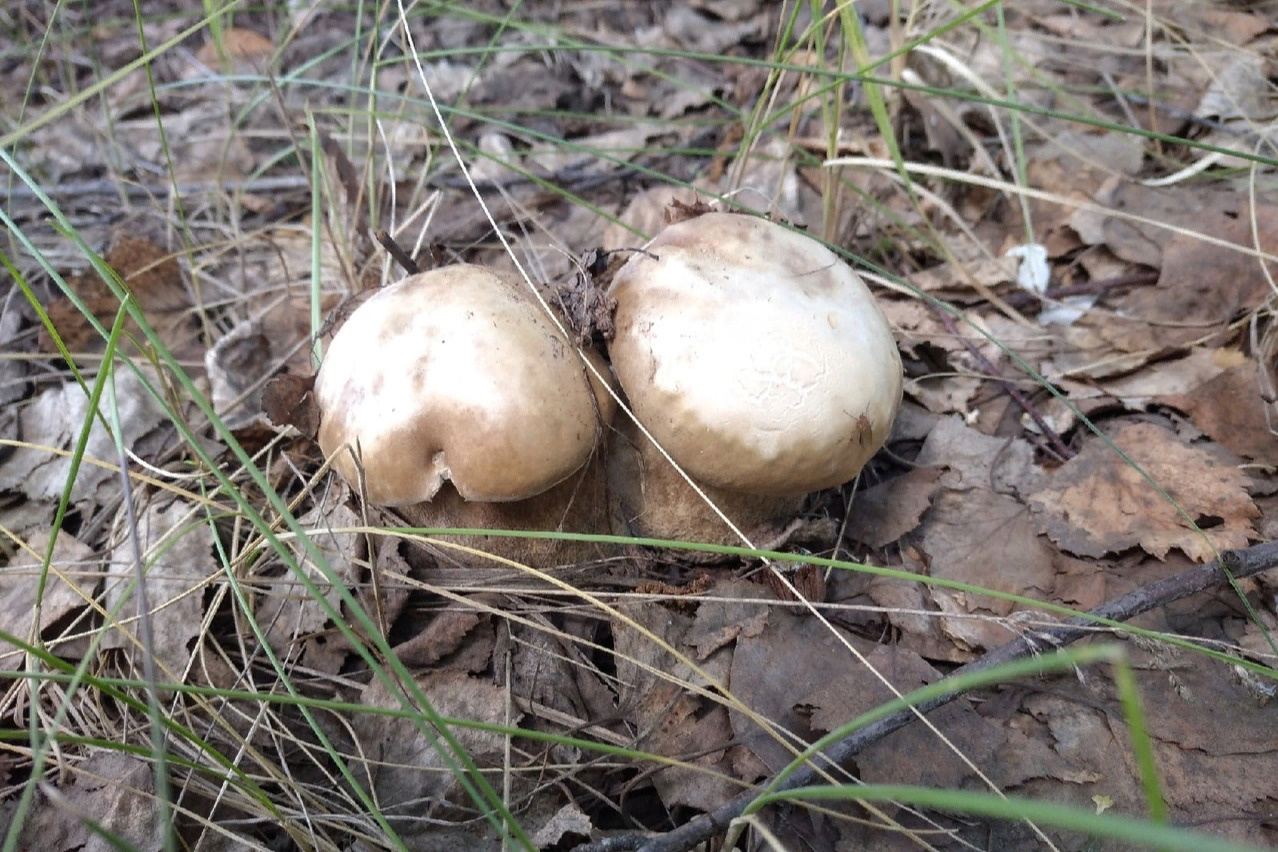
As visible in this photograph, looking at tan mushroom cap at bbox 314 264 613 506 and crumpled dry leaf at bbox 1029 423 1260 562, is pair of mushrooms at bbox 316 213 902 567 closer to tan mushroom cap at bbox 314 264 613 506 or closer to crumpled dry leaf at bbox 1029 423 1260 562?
tan mushroom cap at bbox 314 264 613 506

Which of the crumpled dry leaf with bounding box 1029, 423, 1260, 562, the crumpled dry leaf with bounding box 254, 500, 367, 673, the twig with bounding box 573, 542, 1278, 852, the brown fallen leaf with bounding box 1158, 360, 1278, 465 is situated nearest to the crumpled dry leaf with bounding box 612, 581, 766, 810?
the twig with bounding box 573, 542, 1278, 852

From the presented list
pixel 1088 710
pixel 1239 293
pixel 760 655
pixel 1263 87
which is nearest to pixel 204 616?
pixel 760 655

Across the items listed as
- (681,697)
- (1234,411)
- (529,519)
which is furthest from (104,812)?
(1234,411)

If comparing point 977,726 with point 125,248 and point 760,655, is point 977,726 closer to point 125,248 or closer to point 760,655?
point 760,655

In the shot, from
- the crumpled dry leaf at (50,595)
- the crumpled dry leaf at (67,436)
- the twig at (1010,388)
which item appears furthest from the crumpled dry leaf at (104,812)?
the twig at (1010,388)

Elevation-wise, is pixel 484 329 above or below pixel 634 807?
above

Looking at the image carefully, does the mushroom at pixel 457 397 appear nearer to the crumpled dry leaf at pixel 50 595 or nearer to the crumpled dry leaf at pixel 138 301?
the crumpled dry leaf at pixel 50 595

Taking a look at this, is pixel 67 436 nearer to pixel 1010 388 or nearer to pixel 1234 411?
pixel 1010 388
